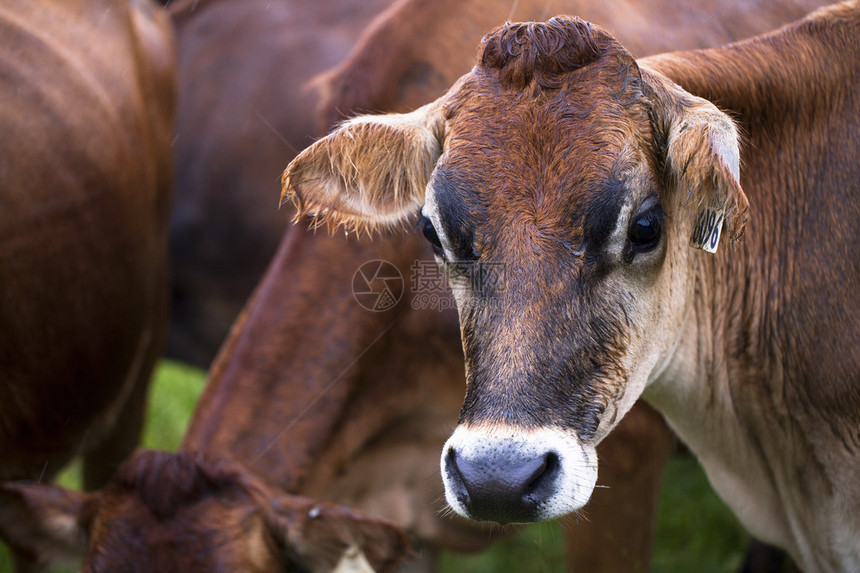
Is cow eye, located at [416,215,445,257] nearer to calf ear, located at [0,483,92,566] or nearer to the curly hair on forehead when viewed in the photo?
the curly hair on forehead

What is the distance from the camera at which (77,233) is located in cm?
414

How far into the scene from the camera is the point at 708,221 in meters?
2.44

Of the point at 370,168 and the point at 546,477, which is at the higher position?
the point at 370,168

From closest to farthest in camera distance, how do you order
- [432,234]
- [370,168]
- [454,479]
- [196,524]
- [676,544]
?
1. [454,479]
2. [432,234]
3. [196,524]
4. [370,168]
5. [676,544]

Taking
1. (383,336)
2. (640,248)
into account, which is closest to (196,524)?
(383,336)

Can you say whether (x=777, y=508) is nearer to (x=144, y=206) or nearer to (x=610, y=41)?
(x=610, y=41)

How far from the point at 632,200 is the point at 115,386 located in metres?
3.17

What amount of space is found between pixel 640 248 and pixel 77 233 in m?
2.70

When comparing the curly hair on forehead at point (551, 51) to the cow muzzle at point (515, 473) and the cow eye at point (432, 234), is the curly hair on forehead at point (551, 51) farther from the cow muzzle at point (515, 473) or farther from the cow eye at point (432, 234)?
the cow muzzle at point (515, 473)

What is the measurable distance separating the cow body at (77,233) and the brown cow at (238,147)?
2.68ft

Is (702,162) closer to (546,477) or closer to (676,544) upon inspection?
(546,477)

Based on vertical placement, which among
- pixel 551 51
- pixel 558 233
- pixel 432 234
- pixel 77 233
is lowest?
pixel 77 233

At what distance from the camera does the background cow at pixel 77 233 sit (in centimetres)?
385

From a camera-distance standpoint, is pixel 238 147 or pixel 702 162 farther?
pixel 238 147
